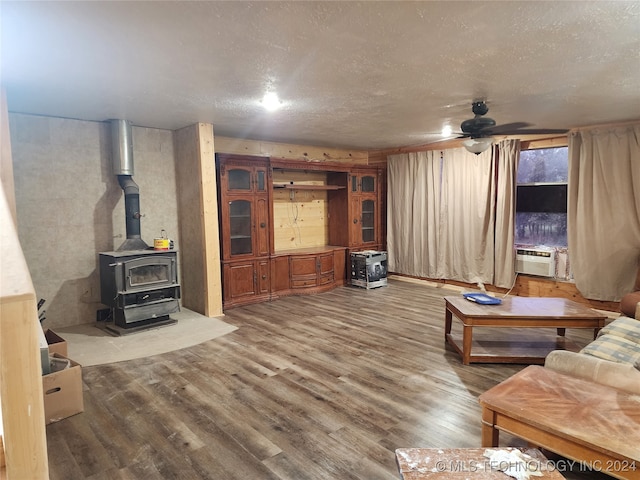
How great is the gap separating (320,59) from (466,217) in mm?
4320

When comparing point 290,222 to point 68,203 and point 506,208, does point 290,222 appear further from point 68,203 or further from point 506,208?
point 506,208

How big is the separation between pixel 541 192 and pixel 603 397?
4.20m

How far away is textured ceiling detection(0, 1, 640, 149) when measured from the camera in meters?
1.97

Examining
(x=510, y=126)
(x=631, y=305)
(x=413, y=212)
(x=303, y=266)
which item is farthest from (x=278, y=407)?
(x=413, y=212)

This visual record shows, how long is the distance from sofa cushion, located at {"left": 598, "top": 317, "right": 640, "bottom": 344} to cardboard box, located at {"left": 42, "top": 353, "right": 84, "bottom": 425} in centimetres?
391

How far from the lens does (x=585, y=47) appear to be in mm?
2434

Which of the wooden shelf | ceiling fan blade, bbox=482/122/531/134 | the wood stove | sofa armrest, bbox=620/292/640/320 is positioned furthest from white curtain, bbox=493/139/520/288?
the wood stove

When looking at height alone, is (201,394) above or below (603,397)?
below

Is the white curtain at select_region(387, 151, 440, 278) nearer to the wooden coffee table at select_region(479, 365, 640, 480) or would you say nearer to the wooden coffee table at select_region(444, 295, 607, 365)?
the wooden coffee table at select_region(444, 295, 607, 365)

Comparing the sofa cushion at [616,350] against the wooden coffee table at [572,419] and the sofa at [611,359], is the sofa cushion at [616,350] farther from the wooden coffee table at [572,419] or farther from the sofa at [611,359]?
the wooden coffee table at [572,419]

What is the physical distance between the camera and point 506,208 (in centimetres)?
562

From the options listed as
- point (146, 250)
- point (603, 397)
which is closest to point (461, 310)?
point (603, 397)

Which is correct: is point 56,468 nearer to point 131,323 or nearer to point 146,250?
point 131,323

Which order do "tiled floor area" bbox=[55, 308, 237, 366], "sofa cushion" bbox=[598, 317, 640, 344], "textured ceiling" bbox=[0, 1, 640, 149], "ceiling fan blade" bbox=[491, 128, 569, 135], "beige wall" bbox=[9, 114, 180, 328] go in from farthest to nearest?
"ceiling fan blade" bbox=[491, 128, 569, 135] < "beige wall" bbox=[9, 114, 180, 328] < "tiled floor area" bbox=[55, 308, 237, 366] < "sofa cushion" bbox=[598, 317, 640, 344] < "textured ceiling" bbox=[0, 1, 640, 149]
